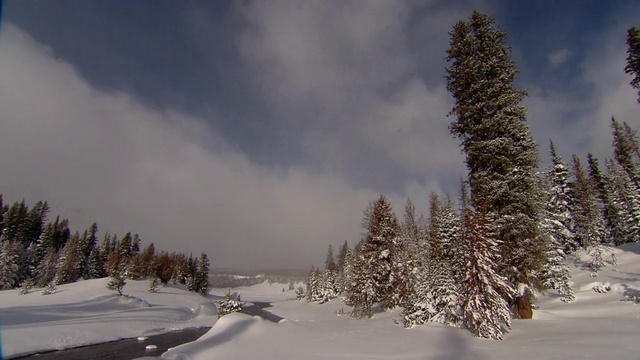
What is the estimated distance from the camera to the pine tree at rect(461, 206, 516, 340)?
12.4m

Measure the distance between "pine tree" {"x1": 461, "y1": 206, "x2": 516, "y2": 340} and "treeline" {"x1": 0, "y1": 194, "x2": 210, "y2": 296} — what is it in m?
57.8

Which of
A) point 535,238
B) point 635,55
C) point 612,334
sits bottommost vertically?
point 612,334

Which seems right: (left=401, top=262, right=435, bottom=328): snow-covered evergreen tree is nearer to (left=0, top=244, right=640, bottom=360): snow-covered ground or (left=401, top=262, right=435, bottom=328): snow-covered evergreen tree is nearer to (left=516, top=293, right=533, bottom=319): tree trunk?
(left=0, top=244, right=640, bottom=360): snow-covered ground

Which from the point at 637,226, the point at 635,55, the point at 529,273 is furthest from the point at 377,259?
the point at 637,226

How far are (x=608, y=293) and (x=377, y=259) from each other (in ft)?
55.1

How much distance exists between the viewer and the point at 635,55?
74.7 feet

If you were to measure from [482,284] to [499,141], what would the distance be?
24.5ft

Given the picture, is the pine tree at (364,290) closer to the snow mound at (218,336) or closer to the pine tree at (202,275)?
the snow mound at (218,336)

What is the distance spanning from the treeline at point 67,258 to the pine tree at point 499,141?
194 feet

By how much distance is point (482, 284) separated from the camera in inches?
516

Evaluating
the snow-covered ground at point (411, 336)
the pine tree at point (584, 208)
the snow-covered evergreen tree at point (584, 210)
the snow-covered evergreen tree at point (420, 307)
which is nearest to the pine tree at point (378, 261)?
the snow-covered evergreen tree at point (420, 307)

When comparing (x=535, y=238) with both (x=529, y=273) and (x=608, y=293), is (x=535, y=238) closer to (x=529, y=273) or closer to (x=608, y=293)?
(x=529, y=273)

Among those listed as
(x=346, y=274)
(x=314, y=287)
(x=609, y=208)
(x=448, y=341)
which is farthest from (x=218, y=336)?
(x=609, y=208)

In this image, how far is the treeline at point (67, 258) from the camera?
66.2 m
